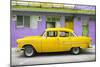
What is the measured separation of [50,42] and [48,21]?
1.03 feet

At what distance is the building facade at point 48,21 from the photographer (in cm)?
278

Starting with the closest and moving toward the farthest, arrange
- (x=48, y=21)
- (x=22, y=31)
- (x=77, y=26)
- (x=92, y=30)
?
(x=22, y=31) < (x=48, y=21) < (x=77, y=26) < (x=92, y=30)

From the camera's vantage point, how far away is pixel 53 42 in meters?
2.98

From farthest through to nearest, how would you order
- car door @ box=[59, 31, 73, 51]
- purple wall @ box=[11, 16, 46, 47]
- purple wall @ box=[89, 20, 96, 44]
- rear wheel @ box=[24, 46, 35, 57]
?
→ purple wall @ box=[89, 20, 96, 44], car door @ box=[59, 31, 73, 51], rear wheel @ box=[24, 46, 35, 57], purple wall @ box=[11, 16, 46, 47]

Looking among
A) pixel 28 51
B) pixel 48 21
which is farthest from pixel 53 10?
pixel 28 51

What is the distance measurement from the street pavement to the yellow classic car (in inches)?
2.4

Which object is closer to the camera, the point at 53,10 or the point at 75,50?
the point at 53,10

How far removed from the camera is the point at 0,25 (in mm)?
2688

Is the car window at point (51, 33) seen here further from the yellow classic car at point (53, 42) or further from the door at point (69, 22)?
the door at point (69, 22)

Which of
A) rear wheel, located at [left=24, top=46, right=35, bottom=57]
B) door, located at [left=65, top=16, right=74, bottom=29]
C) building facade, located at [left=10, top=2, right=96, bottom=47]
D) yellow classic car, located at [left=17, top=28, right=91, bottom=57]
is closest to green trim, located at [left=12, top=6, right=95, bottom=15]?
building facade, located at [left=10, top=2, right=96, bottom=47]

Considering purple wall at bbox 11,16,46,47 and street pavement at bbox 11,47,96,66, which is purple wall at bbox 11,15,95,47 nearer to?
purple wall at bbox 11,16,46,47

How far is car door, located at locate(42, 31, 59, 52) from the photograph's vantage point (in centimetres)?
294

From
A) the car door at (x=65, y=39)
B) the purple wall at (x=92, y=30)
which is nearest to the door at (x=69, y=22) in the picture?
the car door at (x=65, y=39)

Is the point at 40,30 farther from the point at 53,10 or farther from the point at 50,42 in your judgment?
the point at 53,10
